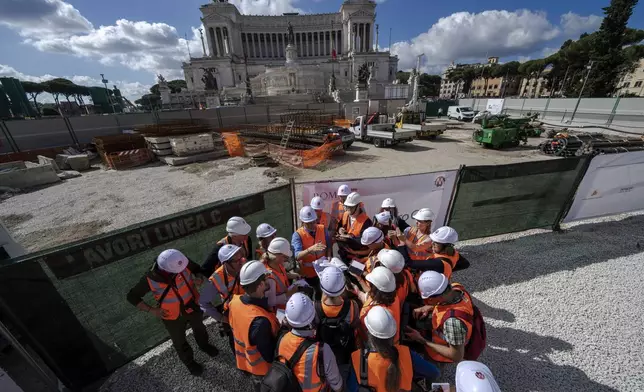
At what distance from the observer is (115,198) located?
997 centimetres

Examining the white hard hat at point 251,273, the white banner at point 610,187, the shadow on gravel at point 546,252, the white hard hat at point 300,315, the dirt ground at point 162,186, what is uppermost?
the white hard hat at point 251,273

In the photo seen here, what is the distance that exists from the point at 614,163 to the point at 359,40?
246 ft

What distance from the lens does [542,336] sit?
3477 millimetres

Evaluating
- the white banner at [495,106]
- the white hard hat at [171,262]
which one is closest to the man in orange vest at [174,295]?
the white hard hat at [171,262]

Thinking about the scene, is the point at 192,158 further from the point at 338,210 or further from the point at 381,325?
the point at 381,325

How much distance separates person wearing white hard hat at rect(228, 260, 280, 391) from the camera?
2.04 m

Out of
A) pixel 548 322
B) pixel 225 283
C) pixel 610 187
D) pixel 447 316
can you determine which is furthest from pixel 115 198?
pixel 610 187

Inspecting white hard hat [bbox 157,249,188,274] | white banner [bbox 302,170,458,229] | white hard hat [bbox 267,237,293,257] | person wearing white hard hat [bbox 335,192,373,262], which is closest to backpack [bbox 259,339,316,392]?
white hard hat [bbox 267,237,293,257]

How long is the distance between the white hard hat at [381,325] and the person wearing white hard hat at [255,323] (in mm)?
849

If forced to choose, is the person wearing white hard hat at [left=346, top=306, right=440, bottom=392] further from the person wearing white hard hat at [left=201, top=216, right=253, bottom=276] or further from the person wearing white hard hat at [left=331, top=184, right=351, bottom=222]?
the person wearing white hard hat at [left=331, top=184, right=351, bottom=222]

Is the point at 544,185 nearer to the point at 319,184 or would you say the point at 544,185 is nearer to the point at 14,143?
the point at 319,184

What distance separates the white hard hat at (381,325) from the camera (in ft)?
5.85

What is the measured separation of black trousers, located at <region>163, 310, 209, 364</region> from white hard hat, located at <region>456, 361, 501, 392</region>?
287cm

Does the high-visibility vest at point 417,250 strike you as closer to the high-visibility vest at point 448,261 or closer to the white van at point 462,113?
the high-visibility vest at point 448,261
